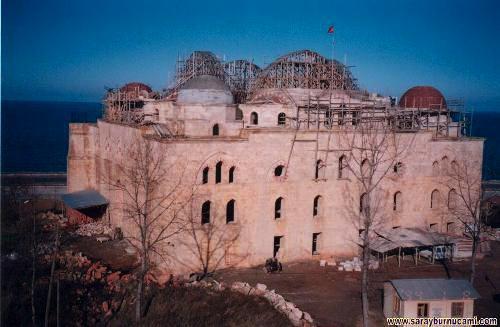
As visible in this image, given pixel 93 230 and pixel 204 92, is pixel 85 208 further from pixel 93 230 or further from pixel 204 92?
pixel 204 92

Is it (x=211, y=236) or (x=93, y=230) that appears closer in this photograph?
(x=211, y=236)

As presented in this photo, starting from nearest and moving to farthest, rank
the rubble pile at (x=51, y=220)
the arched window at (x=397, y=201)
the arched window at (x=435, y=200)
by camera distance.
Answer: the arched window at (x=397, y=201)
the arched window at (x=435, y=200)
the rubble pile at (x=51, y=220)

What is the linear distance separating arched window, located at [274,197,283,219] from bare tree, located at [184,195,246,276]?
2.98 meters

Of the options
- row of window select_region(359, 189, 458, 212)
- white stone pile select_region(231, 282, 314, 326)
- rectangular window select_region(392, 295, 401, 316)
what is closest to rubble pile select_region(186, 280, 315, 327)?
white stone pile select_region(231, 282, 314, 326)

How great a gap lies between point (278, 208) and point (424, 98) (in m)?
20.3

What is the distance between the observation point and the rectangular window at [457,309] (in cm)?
2205

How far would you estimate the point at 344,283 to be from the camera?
97.0 feet

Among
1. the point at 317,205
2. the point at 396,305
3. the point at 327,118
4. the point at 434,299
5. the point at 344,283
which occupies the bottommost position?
the point at 344,283

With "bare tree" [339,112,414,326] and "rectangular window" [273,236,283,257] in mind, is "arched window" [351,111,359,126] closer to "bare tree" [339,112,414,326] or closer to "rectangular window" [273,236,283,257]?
"bare tree" [339,112,414,326]

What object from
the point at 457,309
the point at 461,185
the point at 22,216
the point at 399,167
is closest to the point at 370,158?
the point at 399,167

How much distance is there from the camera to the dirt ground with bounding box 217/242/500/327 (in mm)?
25234

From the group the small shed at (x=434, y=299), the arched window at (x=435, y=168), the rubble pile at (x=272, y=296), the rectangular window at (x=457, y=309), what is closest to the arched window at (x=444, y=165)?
the arched window at (x=435, y=168)

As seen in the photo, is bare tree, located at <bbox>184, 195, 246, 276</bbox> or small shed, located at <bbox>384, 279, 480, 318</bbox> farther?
bare tree, located at <bbox>184, 195, 246, 276</bbox>

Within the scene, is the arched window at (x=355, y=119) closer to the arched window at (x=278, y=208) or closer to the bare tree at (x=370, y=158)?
the bare tree at (x=370, y=158)
